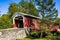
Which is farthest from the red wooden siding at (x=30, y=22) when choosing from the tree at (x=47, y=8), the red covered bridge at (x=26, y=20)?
the tree at (x=47, y=8)

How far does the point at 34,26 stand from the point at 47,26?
256cm

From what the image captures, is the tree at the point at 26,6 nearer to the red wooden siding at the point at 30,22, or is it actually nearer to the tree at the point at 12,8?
the tree at the point at 12,8

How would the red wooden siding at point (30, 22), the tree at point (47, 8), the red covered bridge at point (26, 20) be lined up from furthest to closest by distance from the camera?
the tree at point (47, 8), the red covered bridge at point (26, 20), the red wooden siding at point (30, 22)

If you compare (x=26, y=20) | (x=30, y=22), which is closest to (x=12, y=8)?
(x=30, y=22)

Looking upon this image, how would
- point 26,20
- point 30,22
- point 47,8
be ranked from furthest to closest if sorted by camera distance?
point 47,8
point 30,22
point 26,20

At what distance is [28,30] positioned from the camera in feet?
75.6

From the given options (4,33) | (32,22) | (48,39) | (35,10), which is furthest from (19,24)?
(35,10)

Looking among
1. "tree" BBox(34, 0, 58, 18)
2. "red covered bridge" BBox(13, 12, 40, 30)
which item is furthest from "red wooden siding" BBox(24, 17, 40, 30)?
"tree" BBox(34, 0, 58, 18)

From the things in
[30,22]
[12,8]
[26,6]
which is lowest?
[30,22]

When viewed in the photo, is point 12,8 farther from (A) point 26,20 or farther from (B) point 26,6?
(A) point 26,20

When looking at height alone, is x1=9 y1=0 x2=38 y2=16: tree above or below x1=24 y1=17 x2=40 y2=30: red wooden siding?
above

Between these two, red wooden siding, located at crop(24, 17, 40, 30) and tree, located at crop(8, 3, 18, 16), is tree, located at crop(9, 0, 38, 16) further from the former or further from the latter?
red wooden siding, located at crop(24, 17, 40, 30)

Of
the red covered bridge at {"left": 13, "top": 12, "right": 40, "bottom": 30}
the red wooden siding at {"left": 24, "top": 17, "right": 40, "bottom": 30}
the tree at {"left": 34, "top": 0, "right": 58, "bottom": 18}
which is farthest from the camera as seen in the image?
the tree at {"left": 34, "top": 0, "right": 58, "bottom": 18}

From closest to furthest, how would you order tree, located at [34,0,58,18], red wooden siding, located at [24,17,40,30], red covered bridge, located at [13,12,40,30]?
red wooden siding, located at [24,17,40,30] < red covered bridge, located at [13,12,40,30] < tree, located at [34,0,58,18]
